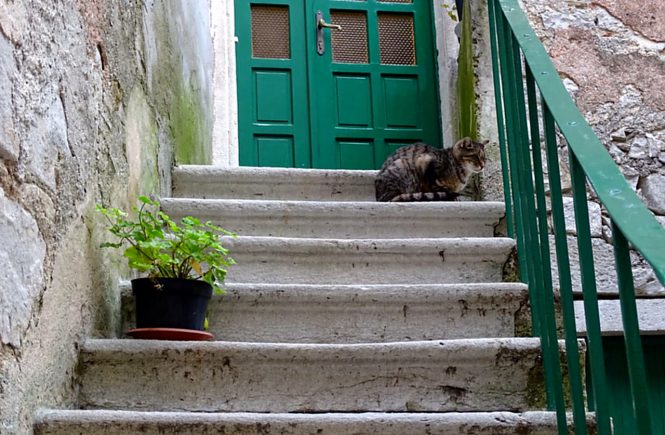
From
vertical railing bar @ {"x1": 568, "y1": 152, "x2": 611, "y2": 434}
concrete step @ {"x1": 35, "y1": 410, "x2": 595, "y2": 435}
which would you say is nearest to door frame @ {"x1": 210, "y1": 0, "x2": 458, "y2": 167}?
concrete step @ {"x1": 35, "y1": 410, "x2": 595, "y2": 435}

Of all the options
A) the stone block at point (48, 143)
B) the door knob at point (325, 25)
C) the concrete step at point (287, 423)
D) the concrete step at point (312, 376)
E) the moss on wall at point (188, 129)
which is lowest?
the concrete step at point (287, 423)

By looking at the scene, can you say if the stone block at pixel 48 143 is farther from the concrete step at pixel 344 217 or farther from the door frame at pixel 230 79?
the door frame at pixel 230 79

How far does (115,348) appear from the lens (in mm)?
1983

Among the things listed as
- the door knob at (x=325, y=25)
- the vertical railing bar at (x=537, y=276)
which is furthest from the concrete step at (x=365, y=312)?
the door knob at (x=325, y=25)

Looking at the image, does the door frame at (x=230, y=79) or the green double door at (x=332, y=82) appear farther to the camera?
the green double door at (x=332, y=82)

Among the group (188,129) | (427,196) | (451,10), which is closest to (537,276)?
(427,196)

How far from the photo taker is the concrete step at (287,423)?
1.71 meters

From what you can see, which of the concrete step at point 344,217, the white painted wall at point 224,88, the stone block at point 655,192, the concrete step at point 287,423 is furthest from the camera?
the white painted wall at point 224,88

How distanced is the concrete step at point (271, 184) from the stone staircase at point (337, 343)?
0.01 meters

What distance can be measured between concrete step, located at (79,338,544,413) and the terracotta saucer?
0.08 m

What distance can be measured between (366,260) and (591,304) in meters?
1.21

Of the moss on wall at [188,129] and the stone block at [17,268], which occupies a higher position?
the moss on wall at [188,129]

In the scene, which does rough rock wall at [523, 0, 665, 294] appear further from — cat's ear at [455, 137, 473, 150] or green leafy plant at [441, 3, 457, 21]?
green leafy plant at [441, 3, 457, 21]

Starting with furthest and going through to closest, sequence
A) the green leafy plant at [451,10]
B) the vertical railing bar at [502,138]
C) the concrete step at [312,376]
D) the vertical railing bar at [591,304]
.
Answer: the green leafy plant at [451,10], the vertical railing bar at [502,138], the concrete step at [312,376], the vertical railing bar at [591,304]
